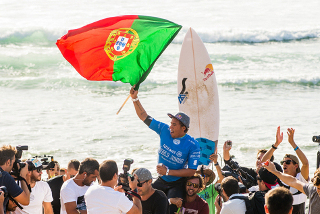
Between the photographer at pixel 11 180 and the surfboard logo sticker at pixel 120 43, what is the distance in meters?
2.42

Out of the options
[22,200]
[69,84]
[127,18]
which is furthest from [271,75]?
[22,200]

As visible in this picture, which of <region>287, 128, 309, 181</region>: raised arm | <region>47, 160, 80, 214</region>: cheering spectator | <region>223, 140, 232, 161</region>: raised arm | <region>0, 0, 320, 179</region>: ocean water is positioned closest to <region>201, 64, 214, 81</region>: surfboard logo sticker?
<region>223, 140, 232, 161</region>: raised arm

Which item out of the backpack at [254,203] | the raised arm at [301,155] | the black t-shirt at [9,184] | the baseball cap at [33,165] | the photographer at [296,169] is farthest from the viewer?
the raised arm at [301,155]

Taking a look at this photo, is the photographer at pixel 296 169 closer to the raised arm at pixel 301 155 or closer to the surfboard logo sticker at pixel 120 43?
the raised arm at pixel 301 155

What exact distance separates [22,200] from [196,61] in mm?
4420

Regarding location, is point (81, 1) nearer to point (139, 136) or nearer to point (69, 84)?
point (69, 84)

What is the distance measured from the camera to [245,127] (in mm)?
12484

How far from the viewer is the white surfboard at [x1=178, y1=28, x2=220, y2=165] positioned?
720 cm

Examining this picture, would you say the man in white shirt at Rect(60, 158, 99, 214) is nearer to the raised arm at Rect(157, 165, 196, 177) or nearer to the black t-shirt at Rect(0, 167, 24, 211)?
the black t-shirt at Rect(0, 167, 24, 211)

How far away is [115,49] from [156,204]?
9.14ft

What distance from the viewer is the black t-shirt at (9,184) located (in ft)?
12.2

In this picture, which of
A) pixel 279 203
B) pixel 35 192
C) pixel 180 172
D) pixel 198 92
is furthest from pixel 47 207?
pixel 198 92

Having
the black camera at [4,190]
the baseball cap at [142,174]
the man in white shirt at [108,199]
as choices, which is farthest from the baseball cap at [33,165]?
the baseball cap at [142,174]

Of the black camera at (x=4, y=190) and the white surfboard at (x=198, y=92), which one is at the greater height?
the white surfboard at (x=198, y=92)
